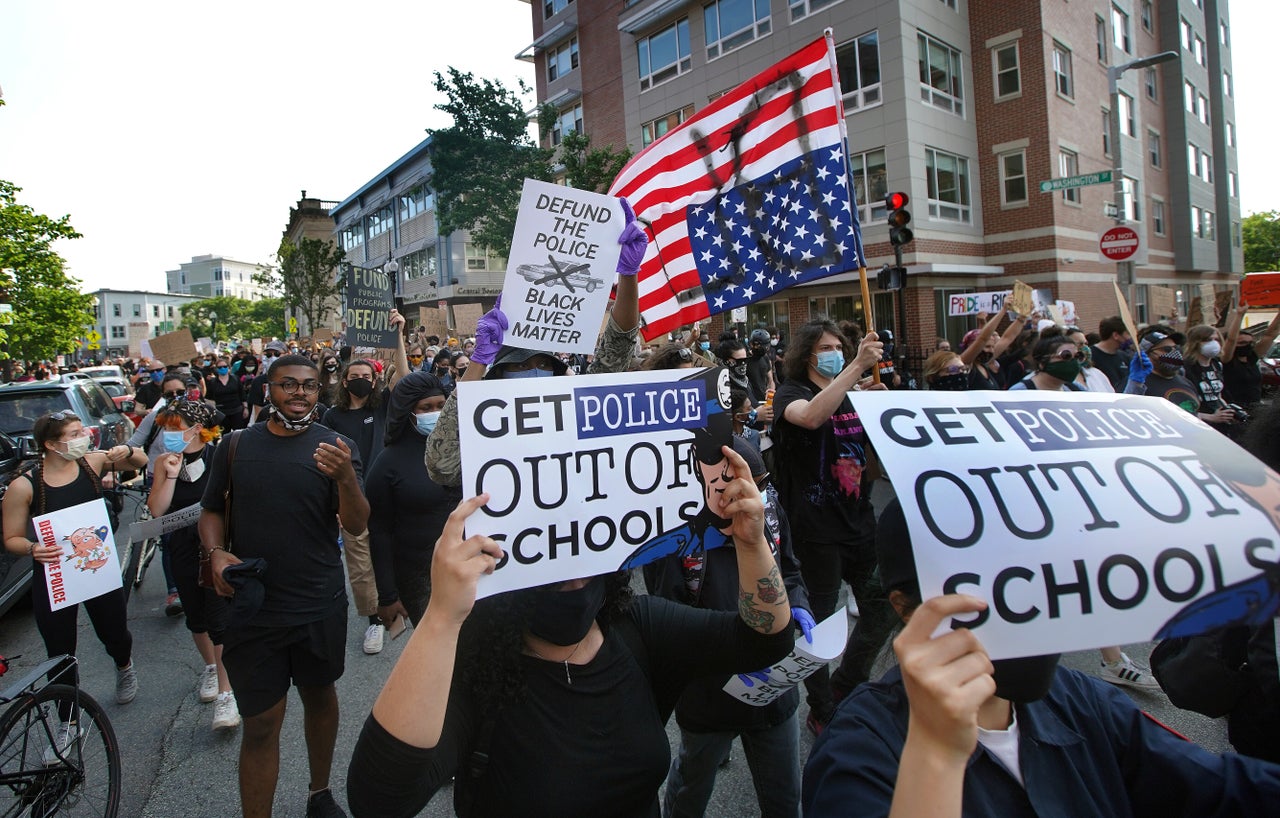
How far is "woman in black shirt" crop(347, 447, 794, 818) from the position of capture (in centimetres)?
171

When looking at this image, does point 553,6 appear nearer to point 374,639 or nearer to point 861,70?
point 861,70

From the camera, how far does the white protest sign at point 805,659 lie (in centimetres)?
224

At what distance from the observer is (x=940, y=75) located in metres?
21.7

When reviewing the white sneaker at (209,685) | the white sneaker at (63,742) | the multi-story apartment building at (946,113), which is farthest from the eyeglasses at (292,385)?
the multi-story apartment building at (946,113)

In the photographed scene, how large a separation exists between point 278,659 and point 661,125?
2652 cm

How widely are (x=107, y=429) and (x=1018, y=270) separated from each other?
23.8m

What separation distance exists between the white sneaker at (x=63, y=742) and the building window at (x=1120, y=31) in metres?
34.2

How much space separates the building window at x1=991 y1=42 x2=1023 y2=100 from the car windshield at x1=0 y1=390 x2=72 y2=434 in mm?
25010

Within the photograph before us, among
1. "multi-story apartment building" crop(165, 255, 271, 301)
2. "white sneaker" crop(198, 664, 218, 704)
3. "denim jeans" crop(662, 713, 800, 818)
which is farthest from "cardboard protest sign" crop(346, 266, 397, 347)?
"multi-story apartment building" crop(165, 255, 271, 301)

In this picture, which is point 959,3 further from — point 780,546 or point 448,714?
point 448,714

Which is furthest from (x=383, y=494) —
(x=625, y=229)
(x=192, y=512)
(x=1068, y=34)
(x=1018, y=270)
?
(x=1068, y=34)

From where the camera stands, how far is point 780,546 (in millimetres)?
3137

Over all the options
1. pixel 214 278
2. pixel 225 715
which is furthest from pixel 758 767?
pixel 214 278

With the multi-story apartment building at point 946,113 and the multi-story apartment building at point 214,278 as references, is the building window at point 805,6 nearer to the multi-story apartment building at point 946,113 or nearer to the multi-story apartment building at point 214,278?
the multi-story apartment building at point 946,113
